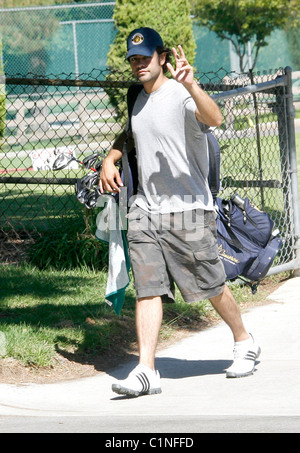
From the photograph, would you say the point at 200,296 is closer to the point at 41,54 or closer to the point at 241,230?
the point at 241,230

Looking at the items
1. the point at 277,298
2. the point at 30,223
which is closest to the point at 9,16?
the point at 30,223

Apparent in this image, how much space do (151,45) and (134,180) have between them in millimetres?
740

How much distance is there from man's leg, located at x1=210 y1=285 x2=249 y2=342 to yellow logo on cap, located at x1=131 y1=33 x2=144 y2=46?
4.68ft

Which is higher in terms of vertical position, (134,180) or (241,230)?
(134,180)

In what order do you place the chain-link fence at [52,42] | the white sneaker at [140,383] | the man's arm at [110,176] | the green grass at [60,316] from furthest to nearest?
the chain-link fence at [52,42] → the green grass at [60,316] → the man's arm at [110,176] → the white sneaker at [140,383]

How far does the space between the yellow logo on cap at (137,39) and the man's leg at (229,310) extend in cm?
143

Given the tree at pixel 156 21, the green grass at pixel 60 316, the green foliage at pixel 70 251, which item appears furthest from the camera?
the tree at pixel 156 21

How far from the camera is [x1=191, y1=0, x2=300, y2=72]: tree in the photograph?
2628cm

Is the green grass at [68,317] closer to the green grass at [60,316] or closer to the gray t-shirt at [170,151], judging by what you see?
the green grass at [60,316]

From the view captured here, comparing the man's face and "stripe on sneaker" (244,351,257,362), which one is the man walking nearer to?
the man's face

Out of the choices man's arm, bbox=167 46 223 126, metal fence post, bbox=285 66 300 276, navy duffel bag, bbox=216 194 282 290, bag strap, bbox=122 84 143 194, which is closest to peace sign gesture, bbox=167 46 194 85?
man's arm, bbox=167 46 223 126

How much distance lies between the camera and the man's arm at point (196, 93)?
12.8ft

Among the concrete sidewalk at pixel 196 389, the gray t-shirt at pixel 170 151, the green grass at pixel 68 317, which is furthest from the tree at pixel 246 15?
the gray t-shirt at pixel 170 151
